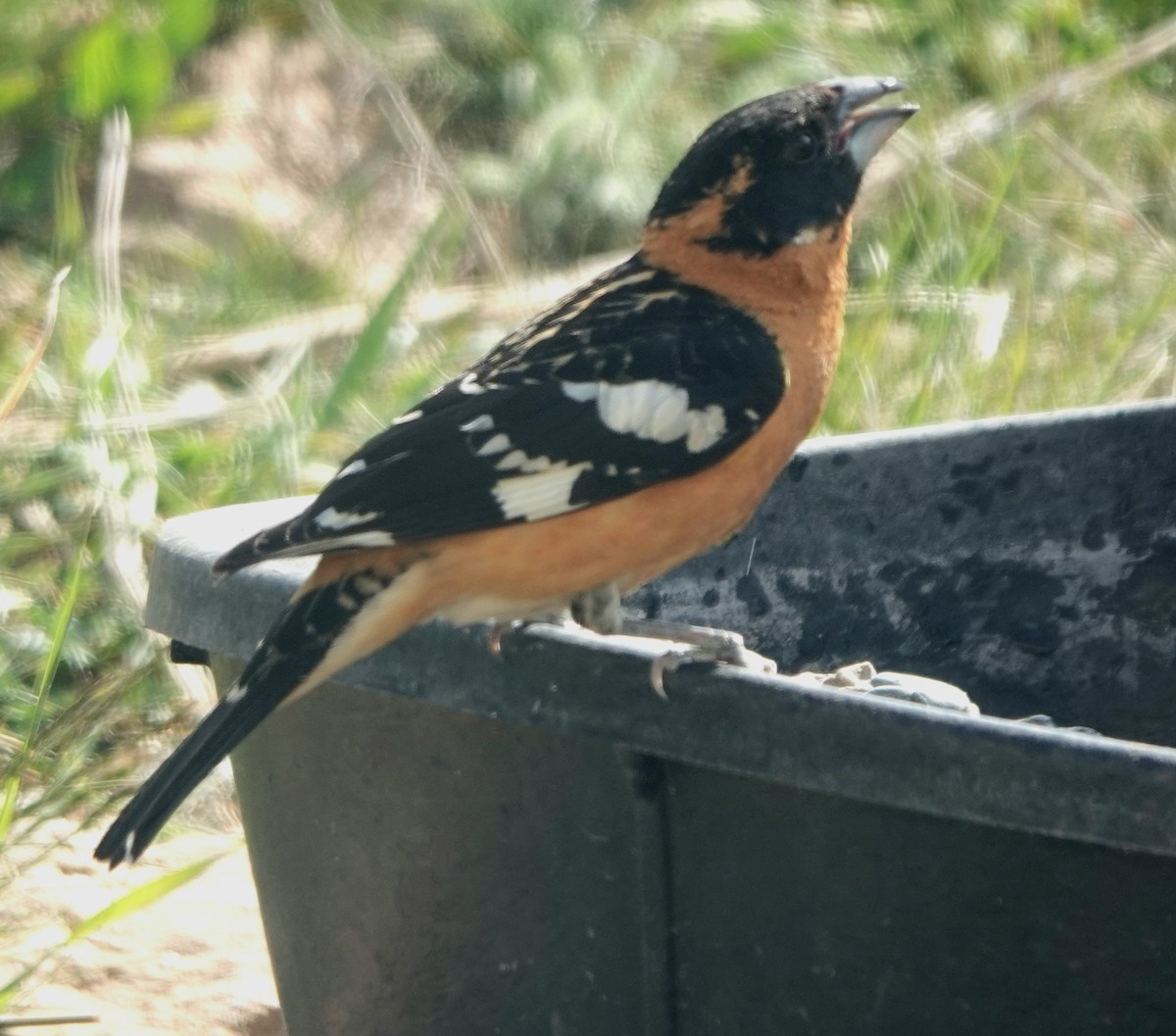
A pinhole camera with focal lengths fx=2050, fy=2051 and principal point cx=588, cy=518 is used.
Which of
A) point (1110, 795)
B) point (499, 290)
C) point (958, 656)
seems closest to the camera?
point (1110, 795)

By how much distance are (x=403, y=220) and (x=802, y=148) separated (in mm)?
2761

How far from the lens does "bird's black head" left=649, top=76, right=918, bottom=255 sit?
103 inches

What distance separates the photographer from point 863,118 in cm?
269

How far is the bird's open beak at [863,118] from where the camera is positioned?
8.77 feet

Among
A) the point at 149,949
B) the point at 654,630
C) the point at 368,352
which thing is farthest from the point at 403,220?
the point at 654,630

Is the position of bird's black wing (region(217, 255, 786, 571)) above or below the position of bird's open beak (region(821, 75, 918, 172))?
below

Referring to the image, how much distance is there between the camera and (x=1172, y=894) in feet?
5.21

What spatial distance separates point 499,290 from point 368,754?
8.87ft

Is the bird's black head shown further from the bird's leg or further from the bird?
the bird's leg

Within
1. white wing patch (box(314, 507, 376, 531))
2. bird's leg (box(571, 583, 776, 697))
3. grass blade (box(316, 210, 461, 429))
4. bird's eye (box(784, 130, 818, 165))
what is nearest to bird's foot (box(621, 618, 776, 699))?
bird's leg (box(571, 583, 776, 697))

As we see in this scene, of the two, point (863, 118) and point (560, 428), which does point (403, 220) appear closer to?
point (863, 118)

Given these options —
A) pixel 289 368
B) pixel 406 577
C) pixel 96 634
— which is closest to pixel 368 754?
pixel 406 577

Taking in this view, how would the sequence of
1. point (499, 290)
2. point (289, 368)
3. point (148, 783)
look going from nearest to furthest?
point (148, 783) → point (289, 368) → point (499, 290)

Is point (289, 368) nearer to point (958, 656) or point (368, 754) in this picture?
point (958, 656)
